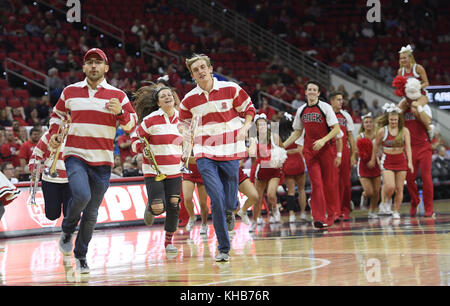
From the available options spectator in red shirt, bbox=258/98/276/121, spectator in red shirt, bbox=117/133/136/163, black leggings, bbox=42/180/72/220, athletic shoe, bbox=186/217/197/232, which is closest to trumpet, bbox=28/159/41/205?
black leggings, bbox=42/180/72/220

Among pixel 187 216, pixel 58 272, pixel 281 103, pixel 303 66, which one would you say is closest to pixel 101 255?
pixel 58 272

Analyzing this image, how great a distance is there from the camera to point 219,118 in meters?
7.57

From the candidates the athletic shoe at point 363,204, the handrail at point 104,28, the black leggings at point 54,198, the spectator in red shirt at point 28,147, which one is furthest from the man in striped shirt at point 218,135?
the handrail at point 104,28

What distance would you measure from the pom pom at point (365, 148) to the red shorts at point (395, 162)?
76 cm

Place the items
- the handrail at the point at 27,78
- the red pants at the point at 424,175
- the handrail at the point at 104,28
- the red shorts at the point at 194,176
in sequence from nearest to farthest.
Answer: the red shorts at the point at 194,176
the red pants at the point at 424,175
the handrail at the point at 27,78
the handrail at the point at 104,28

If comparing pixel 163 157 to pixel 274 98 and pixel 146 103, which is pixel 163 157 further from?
pixel 274 98

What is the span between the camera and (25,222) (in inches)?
512

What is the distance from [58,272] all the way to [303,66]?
19095mm

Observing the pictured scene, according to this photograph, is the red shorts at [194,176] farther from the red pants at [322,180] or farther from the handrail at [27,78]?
the handrail at [27,78]

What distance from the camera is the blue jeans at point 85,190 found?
6.98m

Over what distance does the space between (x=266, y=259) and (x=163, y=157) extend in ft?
7.49

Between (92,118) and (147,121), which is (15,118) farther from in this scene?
(92,118)

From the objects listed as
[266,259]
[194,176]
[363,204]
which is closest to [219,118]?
[266,259]

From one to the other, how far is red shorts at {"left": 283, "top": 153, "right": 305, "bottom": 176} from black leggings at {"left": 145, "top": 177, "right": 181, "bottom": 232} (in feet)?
17.4
